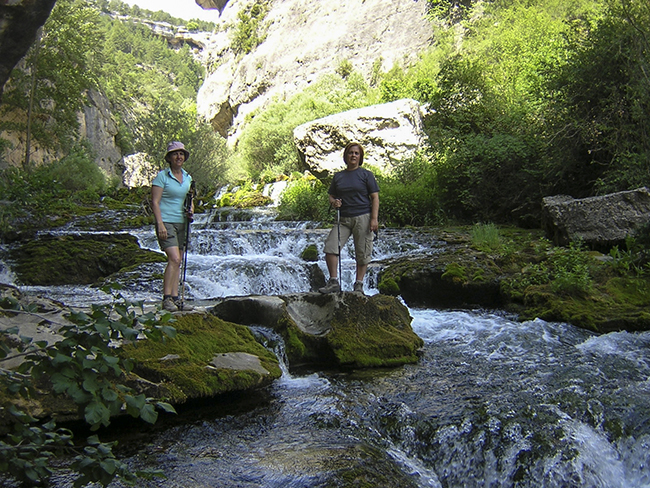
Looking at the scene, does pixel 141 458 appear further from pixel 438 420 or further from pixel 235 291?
pixel 235 291

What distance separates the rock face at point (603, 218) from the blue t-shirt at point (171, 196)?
636cm

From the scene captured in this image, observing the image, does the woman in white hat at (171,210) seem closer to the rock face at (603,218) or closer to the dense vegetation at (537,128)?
the rock face at (603,218)

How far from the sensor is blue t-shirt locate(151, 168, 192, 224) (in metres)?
4.97

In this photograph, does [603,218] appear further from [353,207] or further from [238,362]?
[238,362]

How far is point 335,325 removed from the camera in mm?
5270

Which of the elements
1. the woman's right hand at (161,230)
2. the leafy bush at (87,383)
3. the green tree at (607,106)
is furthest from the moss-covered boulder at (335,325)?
the green tree at (607,106)

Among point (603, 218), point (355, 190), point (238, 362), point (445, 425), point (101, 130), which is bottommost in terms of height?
point (445, 425)

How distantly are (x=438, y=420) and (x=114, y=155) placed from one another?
128ft

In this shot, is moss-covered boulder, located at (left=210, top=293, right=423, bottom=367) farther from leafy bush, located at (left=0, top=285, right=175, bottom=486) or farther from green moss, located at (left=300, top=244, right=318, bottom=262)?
green moss, located at (left=300, top=244, right=318, bottom=262)

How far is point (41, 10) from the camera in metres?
6.46

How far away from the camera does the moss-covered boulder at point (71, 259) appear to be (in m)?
8.91

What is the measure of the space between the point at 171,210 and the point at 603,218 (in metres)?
7.08

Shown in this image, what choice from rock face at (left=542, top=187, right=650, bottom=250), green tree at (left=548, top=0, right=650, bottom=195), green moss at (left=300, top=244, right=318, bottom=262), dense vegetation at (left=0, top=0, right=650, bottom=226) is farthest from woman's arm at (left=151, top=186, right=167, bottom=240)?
green tree at (left=548, top=0, right=650, bottom=195)

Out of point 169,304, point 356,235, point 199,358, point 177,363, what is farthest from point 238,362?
point 356,235
